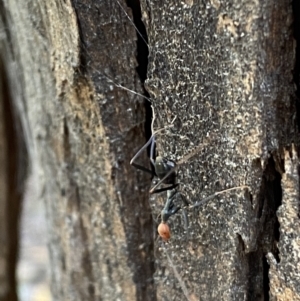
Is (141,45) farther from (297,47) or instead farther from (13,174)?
(13,174)

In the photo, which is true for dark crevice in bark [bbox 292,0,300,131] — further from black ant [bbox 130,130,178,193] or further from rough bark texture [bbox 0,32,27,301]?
rough bark texture [bbox 0,32,27,301]

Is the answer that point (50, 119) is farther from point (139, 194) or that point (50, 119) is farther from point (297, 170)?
point (297, 170)

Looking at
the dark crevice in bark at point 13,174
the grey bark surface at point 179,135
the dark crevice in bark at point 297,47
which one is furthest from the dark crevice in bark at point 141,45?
the dark crevice in bark at point 13,174

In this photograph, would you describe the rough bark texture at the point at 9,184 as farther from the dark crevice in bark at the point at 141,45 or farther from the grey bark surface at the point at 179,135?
the dark crevice in bark at the point at 141,45

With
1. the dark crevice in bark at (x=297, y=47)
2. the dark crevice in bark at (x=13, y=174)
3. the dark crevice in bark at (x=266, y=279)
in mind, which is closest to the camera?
the dark crevice in bark at (x=297, y=47)

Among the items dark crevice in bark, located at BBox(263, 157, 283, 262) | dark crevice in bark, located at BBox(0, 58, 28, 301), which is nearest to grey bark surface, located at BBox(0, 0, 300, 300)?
dark crevice in bark, located at BBox(263, 157, 283, 262)

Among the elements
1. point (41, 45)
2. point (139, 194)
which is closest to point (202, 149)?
point (139, 194)

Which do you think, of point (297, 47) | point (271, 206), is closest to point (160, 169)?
point (271, 206)
